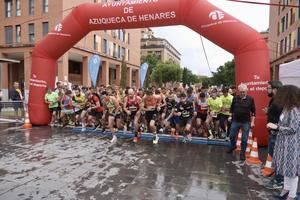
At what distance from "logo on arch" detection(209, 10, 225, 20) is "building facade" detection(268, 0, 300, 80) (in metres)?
20.9

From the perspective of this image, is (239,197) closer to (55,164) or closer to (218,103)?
(55,164)

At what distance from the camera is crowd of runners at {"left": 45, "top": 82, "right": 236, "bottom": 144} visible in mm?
8891

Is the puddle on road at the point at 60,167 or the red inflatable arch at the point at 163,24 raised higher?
the red inflatable arch at the point at 163,24

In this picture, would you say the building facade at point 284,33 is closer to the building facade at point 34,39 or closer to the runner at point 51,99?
the building facade at point 34,39

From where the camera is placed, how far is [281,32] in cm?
3712

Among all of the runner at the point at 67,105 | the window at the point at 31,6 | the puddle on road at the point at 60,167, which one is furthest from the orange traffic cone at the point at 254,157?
the window at the point at 31,6

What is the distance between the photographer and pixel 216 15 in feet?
26.5

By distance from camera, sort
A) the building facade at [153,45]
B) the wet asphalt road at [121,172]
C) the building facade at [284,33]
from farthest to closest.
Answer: the building facade at [153,45] → the building facade at [284,33] → the wet asphalt road at [121,172]

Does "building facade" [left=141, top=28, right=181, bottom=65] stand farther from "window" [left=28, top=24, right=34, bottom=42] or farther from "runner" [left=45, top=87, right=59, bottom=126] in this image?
"runner" [left=45, top=87, right=59, bottom=126]

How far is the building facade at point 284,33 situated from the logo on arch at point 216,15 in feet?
68.5

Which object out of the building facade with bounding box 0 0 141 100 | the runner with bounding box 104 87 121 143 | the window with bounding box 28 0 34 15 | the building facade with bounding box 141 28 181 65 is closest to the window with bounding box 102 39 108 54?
the building facade with bounding box 0 0 141 100

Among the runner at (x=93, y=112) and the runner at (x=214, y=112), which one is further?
the runner at (x=93, y=112)

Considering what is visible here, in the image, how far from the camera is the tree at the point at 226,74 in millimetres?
55600

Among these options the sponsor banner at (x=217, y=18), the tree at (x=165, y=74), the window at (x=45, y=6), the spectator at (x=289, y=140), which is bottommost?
the spectator at (x=289, y=140)
